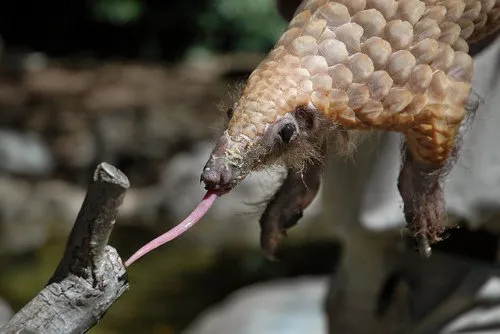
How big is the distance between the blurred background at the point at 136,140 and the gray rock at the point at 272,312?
5 cm

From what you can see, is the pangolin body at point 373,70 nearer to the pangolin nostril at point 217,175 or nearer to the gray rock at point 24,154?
the pangolin nostril at point 217,175

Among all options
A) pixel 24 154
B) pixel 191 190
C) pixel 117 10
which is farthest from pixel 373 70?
pixel 117 10

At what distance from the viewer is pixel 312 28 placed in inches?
31.5

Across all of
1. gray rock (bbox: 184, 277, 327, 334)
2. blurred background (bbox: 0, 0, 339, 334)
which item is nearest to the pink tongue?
gray rock (bbox: 184, 277, 327, 334)

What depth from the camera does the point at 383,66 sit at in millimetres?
790

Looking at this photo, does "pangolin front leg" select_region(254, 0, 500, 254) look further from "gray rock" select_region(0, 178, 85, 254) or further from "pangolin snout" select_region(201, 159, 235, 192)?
"gray rock" select_region(0, 178, 85, 254)

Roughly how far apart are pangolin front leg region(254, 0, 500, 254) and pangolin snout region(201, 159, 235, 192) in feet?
0.20

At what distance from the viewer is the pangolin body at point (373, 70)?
0.77 meters

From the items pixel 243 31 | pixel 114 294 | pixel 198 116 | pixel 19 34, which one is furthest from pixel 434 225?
pixel 19 34

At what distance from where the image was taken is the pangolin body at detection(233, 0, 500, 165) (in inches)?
30.1

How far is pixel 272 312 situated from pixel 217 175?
1.49m

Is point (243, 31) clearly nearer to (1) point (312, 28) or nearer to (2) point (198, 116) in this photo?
(2) point (198, 116)

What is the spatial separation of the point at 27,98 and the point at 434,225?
3.10 m

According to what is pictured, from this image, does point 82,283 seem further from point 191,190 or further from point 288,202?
point 191,190
